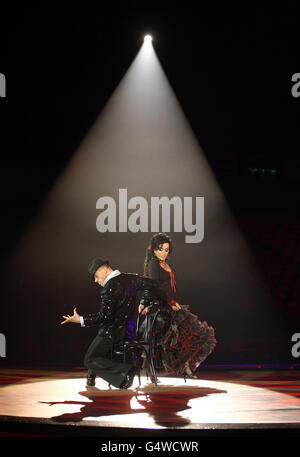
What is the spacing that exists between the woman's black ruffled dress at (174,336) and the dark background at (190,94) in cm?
306

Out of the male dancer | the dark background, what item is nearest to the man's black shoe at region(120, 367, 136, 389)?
the male dancer

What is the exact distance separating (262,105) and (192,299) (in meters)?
2.77

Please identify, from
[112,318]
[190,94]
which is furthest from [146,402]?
[190,94]

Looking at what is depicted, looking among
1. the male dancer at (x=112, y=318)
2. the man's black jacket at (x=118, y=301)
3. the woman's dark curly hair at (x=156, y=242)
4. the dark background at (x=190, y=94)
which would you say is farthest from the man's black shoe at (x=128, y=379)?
the dark background at (x=190, y=94)

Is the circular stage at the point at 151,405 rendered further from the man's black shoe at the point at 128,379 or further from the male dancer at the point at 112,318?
the male dancer at the point at 112,318

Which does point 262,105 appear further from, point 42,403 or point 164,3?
point 42,403

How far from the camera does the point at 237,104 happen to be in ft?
29.1

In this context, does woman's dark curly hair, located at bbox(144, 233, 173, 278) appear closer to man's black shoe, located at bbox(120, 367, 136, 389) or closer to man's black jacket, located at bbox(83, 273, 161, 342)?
man's black jacket, located at bbox(83, 273, 161, 342)

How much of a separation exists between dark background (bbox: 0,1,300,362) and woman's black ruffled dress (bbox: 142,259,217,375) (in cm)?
306

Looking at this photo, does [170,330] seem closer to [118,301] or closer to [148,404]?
[118,301]

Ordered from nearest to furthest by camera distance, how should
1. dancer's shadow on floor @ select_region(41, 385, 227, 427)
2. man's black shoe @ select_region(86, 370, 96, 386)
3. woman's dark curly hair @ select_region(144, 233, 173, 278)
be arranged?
dancer's shadow on floor @ select_region(41, 385, 227, 427) < man's black shoe @ select_region(86, 370, 96, 386) < woman's dark curly hair @ select_region(144, 233, 173, 278)

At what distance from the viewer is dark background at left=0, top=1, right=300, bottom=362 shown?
26.7 feet

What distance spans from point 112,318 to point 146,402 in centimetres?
95

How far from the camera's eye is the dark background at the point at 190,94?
815cm
